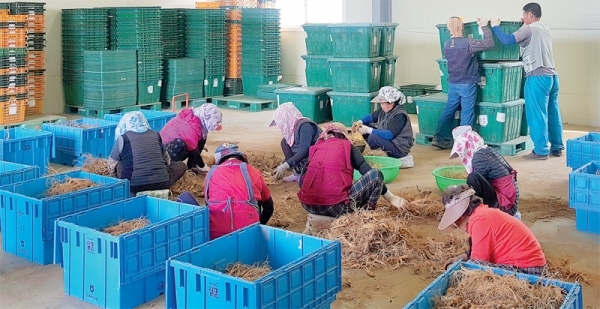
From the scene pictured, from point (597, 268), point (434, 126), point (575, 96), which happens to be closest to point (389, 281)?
point (597, 268)

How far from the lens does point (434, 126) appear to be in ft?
32.4

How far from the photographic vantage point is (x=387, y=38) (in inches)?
448

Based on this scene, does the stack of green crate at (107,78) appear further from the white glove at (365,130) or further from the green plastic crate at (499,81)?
the green plastic crate at (499,81)

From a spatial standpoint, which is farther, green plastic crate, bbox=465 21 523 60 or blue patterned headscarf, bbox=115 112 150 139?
green plastic crate, bbox=465 21 523 60

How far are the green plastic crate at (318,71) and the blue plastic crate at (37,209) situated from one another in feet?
22.9

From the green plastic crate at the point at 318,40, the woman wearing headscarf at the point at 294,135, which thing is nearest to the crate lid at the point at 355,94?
the green plastic crate at the point at 318,40

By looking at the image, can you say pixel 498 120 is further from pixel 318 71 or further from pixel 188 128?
pixel 188 128

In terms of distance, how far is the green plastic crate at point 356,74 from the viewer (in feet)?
35.8

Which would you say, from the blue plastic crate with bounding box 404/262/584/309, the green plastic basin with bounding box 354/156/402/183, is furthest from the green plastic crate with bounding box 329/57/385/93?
the blue plastic crate with bounding box 404/262/584/309

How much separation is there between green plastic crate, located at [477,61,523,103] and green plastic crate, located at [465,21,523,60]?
0.46ft

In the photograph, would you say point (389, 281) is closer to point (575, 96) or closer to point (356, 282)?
point (356, 282)

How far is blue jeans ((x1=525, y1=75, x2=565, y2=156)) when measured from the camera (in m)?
8.87

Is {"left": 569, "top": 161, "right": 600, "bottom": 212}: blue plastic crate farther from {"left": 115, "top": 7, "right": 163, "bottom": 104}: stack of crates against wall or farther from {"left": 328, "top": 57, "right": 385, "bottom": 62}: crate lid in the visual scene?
{"left": 115, "top": 7, "right": 163, "bottom": 104}: stack of crates against wall

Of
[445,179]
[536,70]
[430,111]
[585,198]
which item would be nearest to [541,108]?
[536,70]
